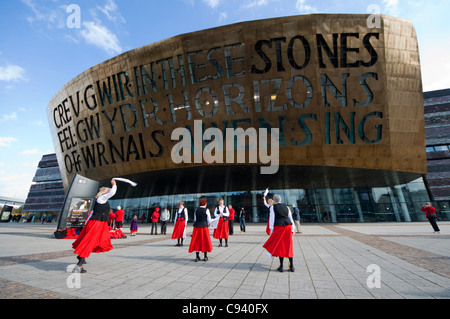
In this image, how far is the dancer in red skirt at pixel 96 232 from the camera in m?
5.59

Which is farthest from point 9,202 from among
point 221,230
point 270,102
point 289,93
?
point 221,230

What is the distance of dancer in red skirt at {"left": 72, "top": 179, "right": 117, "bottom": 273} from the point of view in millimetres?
5590

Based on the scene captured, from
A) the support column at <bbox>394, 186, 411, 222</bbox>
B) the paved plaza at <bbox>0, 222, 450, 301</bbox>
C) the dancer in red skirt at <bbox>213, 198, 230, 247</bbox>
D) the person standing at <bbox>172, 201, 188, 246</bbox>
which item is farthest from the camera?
the support column at <bbox>394, 186, 411, 222</bbox>

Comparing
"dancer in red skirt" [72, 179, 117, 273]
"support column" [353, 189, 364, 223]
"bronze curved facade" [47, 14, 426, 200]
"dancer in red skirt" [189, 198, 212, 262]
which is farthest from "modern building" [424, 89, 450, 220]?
"dancer in red skirt" [72, 179, 117, 273]

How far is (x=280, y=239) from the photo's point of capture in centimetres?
587

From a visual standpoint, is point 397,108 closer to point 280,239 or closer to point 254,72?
point 254,72

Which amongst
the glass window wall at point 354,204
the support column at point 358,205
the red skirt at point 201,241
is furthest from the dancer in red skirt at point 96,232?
the support column at point 358,205

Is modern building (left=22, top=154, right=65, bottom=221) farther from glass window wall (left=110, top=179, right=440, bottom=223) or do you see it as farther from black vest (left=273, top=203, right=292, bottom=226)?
black vest (left=273, top=203, right=292, bottom=226)

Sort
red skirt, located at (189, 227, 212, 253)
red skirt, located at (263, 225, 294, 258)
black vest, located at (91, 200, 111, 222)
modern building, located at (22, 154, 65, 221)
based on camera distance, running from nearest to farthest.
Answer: red skirt, located at (263, 225, 294, 258) < black vest, located at (91, 200, 111, 222) < red skirt, located at (189, 227, 212, 253) < modern building, located at (22, 154, 65, 221)

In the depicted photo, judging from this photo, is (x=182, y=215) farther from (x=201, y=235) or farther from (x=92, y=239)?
(x=92, y=239)

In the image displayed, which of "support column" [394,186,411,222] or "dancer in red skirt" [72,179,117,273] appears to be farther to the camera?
"support column" [394,186,411,222]

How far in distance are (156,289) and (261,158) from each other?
60.5 feet

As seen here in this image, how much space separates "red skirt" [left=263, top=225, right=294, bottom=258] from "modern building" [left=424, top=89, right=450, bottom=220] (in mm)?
35430
